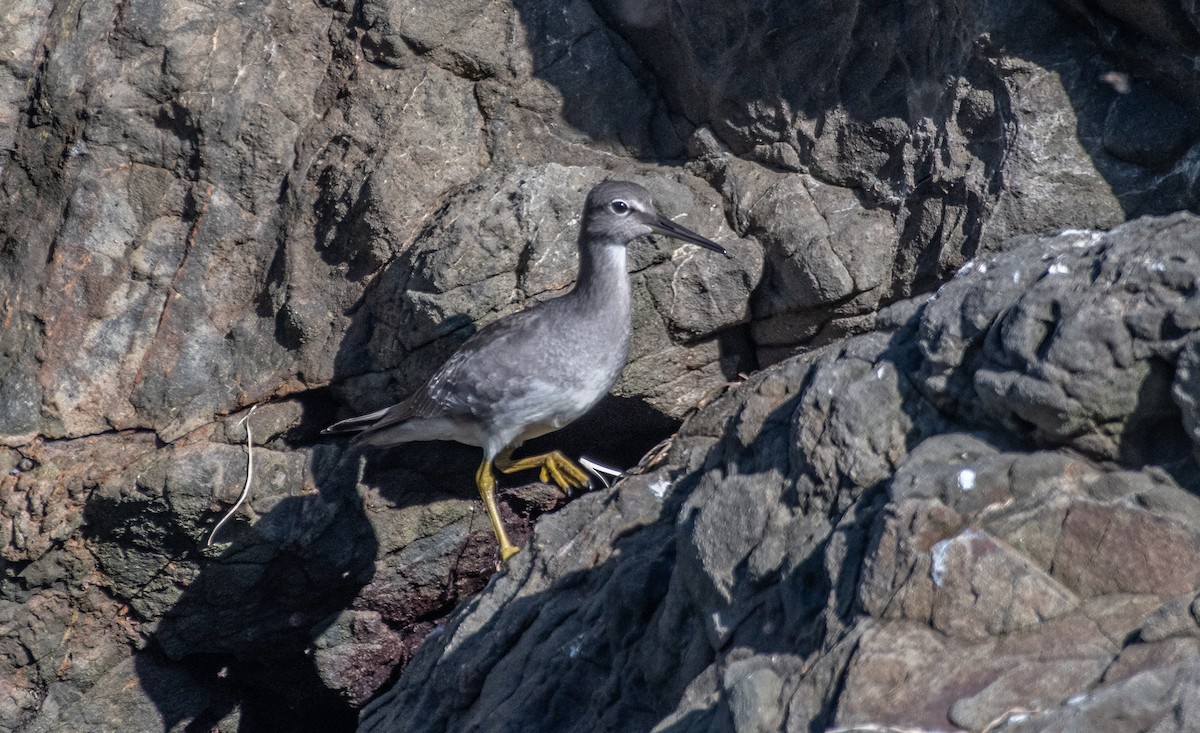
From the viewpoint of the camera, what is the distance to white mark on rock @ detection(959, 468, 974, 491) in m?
3.57

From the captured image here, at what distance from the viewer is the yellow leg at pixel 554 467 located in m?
7.71

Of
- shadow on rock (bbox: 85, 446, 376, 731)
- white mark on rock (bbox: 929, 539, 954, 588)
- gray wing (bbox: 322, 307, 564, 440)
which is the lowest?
shadow on rock (bbox: 85, 446, 376, 731)

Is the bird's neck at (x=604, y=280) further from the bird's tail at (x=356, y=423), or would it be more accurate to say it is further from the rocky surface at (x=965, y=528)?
the rocky surface at (x=965, y=528)

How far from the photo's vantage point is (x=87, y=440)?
7664 millimetres

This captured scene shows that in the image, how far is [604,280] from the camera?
6.96 meters

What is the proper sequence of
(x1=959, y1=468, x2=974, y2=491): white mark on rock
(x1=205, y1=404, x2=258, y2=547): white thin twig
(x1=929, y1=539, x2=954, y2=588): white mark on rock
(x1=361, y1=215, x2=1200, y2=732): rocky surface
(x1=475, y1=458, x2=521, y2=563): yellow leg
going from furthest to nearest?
(x1=205, y1=404, x2=258, y2=547): white thin twig
(x1=475, y1=458, x2=521, y2=563): yellow leg
(x1=959, y1=468, x2=974, y2=491): white mark on rock
(x1=929, y1=539, x2=954, y2=588): white mark on rock
(x1=361, y1=215, x2=1200, y2=732): rocky surface

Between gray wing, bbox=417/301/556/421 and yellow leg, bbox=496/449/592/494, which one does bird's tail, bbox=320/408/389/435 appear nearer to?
gray wing, bbox=417/301/556/421

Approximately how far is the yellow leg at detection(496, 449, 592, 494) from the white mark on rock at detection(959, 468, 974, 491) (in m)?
4.24

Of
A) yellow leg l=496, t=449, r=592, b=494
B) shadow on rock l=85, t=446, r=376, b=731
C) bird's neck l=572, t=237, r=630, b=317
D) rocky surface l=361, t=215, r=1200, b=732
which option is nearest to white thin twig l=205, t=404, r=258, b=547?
shadow on rock l=85, t=446, r=376, b=731

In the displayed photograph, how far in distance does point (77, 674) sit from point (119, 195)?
3104 millimetres

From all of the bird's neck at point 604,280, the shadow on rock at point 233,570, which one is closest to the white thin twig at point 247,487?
the shadow on rock at point 233,570

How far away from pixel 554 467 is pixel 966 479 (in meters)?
4.37

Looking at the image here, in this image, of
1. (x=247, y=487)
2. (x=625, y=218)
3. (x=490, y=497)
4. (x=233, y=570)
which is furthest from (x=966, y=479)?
(x=233, y=570)

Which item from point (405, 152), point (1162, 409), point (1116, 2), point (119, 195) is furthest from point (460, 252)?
point (1162, 409)
